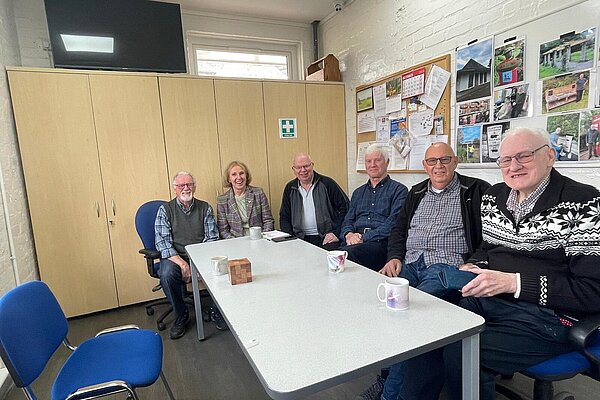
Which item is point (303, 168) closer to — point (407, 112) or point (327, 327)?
point (407, 112)

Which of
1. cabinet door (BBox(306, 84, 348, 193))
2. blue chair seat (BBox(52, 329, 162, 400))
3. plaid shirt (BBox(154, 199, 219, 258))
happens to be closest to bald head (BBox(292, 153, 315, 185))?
cabinet door (BBox(306, 84, 348, 193))

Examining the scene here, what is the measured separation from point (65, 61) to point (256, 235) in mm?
2207

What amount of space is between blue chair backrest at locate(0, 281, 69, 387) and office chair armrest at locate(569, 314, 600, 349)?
6.04 feet

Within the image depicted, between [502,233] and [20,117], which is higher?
[20,117]

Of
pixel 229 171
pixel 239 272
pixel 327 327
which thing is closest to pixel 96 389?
pixel 239 272

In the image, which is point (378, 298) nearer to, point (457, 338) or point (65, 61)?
point (457, 338)

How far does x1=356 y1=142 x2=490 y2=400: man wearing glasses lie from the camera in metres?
1.79

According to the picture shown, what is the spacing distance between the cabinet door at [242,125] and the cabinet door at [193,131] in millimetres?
77

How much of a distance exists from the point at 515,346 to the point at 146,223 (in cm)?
261

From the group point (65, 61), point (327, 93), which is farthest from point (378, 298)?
point (65, 61)

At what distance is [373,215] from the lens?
8.36ft

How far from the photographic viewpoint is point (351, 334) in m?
0.99

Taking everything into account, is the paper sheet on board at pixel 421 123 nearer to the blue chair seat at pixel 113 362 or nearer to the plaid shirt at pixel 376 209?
the plaid shirt at pixel 376 209

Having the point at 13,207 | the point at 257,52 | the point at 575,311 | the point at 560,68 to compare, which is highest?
the point at 257,52
